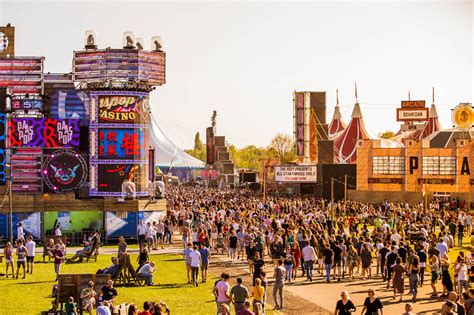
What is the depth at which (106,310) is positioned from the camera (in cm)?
1627

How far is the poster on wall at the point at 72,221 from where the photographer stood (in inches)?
1576

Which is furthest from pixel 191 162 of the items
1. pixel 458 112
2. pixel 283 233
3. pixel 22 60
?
pixel 283 233

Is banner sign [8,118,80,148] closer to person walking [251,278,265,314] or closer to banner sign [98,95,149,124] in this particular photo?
banner sign [98,95,149,124]

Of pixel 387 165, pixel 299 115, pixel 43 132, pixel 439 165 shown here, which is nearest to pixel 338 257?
pixel 43 132

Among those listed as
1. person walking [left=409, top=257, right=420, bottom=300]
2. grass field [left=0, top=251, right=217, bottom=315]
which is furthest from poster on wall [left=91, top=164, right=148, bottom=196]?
person walking [left=409, top=257, right=420, bottom=300]

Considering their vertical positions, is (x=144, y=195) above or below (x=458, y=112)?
below

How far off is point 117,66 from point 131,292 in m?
20.3

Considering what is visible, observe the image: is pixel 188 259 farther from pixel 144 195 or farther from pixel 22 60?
pixel 22 60

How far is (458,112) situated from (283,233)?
48123 mm

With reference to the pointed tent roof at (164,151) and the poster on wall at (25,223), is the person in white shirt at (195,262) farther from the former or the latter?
the pointed tent roof at (164,151)

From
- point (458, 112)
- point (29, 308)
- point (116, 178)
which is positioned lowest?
point (29, 308)

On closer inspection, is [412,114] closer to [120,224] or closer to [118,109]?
[118,109]

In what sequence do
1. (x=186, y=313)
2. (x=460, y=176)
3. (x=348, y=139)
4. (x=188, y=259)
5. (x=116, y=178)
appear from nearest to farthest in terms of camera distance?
(x=186, y=313) → (x=188, y=259) → (x=116, y=178) → (x=460, y=176) → (x=348, y=139)

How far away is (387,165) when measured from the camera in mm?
72875
